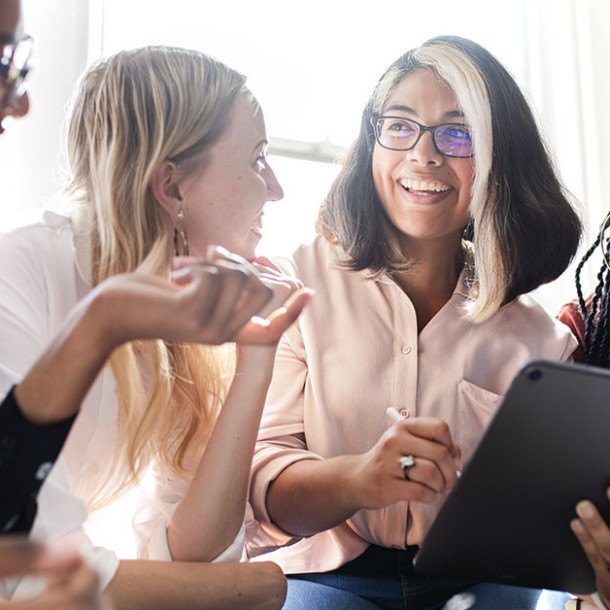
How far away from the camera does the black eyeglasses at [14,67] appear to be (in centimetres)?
61

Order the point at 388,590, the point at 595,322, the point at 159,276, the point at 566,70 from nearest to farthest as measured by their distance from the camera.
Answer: the point at 159,276, the point at 388,590, the point at 595,322, the point at 566,70

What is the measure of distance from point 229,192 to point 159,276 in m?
0.16

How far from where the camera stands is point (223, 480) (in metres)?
1.06

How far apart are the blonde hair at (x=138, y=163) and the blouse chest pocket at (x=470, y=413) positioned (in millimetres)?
453

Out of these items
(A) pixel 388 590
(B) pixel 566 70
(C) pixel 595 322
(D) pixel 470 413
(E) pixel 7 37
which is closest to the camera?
(E) pixel 7 37

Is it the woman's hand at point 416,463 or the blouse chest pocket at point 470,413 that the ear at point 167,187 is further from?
the blouse chest pocket at point 470,413

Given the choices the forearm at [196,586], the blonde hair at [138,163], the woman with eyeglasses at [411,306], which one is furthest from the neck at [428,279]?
the forearm at [196,586]

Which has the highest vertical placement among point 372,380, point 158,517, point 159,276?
point 159,276

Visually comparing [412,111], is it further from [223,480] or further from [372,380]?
[223,480]

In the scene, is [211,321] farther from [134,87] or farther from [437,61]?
[437,61]

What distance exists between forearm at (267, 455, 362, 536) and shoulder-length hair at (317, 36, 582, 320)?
0.39 meters

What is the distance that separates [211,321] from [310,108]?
57.9 inches

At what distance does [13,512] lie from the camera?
633mm

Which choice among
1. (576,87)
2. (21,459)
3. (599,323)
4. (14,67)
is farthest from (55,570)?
(576,87)
